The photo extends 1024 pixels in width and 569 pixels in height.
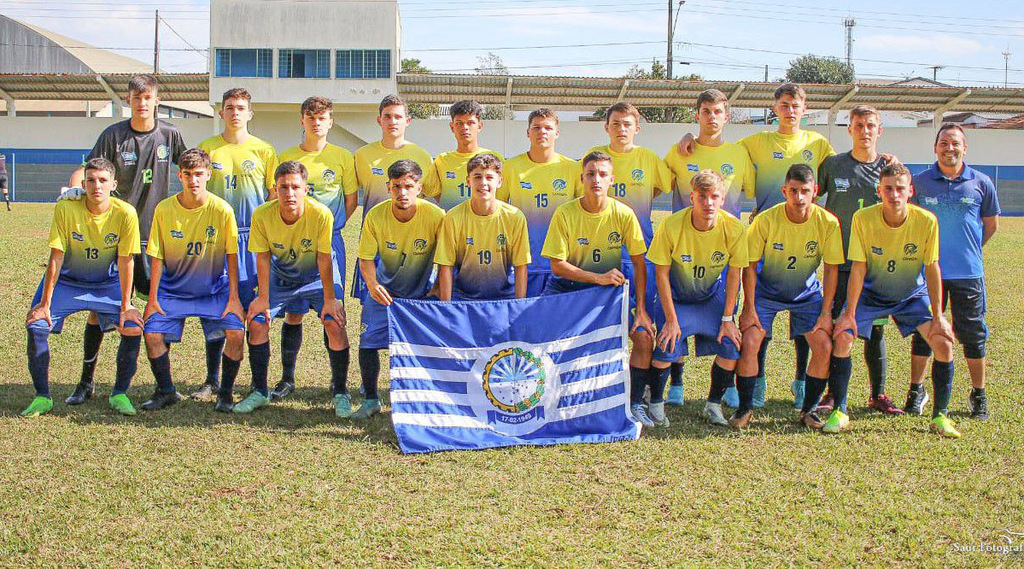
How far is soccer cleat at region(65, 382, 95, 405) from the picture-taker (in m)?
5.79

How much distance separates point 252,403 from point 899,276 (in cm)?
421

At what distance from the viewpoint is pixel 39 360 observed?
5.58 metres

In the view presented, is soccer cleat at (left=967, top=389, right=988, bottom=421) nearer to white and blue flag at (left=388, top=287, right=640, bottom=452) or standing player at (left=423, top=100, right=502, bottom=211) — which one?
white and blue flag at (left=388, top=287, right=640, bottom=452)

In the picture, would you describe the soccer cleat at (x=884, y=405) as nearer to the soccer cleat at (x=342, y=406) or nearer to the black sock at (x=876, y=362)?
the black sock at (x=876, y=362)

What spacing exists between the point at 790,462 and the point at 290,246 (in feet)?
11.0

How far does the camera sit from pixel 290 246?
18.9ft

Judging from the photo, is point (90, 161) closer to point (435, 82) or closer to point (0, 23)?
point (435, 82)

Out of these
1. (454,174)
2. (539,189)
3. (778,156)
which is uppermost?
(778,156)

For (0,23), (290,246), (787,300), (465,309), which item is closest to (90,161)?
(290,246)

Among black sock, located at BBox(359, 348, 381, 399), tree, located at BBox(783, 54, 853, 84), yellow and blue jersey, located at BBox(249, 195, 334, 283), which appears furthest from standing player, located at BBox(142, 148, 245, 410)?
tree, located at BBox(783, 54, 853, 84)

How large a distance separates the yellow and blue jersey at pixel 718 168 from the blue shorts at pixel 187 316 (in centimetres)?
316

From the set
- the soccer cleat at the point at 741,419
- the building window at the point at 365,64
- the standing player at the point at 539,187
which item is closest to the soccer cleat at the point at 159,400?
the standing player at the point at 539,187

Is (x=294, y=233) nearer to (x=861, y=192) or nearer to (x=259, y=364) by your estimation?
(x=259, y=364)

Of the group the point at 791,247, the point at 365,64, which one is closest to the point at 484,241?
the point at 791,247
